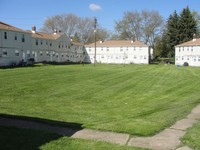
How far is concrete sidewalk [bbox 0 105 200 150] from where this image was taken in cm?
655

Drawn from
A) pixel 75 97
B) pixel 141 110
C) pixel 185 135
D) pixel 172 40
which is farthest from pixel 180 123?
pixel 172 40

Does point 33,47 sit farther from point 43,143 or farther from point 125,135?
point 43,143

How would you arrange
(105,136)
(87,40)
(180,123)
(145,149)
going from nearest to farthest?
(145,149) < (105,136) < (180,123) < (87,40)

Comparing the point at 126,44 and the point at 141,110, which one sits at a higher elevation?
the point at 126,44

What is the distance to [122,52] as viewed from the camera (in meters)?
87.3

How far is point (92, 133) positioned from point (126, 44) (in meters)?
80.6

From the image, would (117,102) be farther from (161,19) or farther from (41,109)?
(161,19)

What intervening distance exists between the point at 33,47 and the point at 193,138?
55.7 m

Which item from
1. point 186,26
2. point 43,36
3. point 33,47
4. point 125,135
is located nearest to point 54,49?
point 43,36

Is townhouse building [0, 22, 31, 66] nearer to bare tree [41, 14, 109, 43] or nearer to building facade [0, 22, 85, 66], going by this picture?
building facade [0, 22, 85, 66]

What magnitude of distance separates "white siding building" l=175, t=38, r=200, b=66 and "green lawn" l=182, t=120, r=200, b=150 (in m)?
67.8

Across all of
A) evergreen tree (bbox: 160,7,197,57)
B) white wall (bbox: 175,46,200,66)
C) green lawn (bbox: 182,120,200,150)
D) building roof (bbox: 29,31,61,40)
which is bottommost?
green lawn (bbox: 182,120,200,150)

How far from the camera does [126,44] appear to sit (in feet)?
285

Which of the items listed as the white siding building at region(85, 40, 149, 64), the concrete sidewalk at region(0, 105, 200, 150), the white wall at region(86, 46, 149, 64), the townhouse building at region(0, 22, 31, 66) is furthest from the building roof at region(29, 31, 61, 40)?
the concrete sidewalk at region(0, 105, 200, 150)
